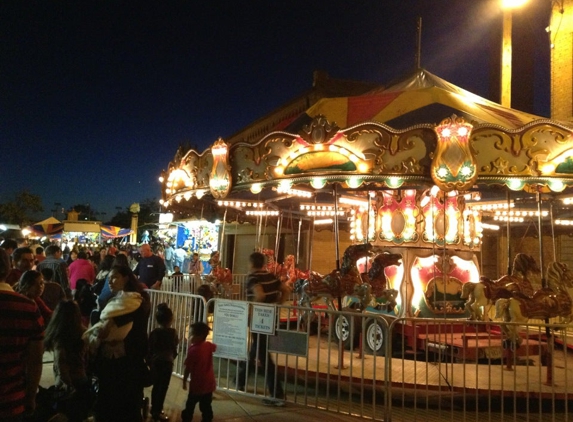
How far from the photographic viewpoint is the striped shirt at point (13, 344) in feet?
8.59

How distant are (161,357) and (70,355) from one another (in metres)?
0.84

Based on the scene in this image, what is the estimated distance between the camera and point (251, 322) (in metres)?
5.78

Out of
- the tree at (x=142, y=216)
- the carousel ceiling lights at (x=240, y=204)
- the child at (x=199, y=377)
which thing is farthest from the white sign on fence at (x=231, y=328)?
the tree at (x=142, y=216)

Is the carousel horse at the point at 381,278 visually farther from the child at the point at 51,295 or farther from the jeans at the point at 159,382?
the child at the point at 51,295

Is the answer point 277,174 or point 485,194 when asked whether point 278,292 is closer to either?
point 277,174

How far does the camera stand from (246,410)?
17.6 feet

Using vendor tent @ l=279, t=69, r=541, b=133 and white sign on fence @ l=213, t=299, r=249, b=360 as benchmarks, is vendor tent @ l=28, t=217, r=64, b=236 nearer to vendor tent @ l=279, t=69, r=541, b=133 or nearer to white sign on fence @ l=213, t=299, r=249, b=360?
vendor tent @ l=279, t=69, r=541, b=133

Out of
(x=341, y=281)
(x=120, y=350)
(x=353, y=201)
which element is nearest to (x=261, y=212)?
(x=353, y=201)

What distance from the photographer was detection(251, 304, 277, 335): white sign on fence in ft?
18.4

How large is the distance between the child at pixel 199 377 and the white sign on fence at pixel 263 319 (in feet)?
3.13

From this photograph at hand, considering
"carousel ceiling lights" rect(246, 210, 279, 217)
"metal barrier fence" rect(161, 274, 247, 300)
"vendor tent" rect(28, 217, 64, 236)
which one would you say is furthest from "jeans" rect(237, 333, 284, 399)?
"vendor tent" rect(28, 217, 64, 236)

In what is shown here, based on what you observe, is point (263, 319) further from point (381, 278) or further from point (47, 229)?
point (47, 229)

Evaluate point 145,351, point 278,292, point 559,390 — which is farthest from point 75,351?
point 559,390

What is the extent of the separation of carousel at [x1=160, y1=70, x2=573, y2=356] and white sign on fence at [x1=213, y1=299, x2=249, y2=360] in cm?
213
